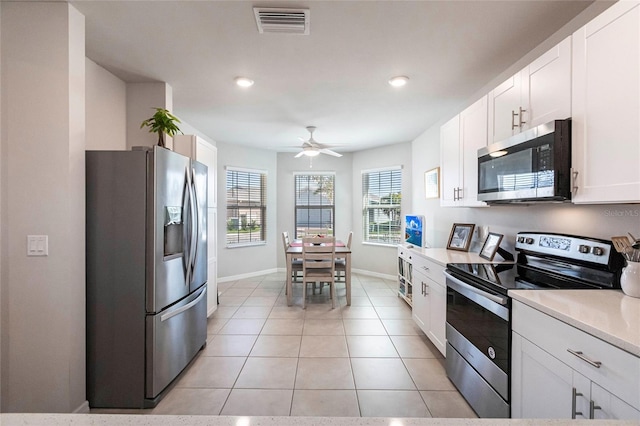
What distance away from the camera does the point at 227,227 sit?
584 cm

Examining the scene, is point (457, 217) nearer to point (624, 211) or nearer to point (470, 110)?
point (470, 110)

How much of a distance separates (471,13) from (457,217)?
2334mm

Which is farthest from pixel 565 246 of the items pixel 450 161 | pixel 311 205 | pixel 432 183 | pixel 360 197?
pixel 311 205

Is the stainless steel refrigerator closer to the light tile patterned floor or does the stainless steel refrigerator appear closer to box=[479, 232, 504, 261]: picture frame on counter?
the light tile patterned floor

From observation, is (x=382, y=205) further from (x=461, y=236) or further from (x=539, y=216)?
(x=539, y=216)

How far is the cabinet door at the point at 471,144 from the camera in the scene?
8.29ft

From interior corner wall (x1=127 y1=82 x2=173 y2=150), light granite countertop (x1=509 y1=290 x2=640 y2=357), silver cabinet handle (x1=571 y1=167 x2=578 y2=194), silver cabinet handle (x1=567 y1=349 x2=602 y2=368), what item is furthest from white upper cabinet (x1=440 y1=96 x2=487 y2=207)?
interior corner wall (x1=127 y1=82 x2=173 y2=150)

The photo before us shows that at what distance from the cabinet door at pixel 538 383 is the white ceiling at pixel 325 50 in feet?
6.57

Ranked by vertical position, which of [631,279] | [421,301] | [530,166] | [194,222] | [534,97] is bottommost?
[421,301]

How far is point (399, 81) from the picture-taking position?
294cm

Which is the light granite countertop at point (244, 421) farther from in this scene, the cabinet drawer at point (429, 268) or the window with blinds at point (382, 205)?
the window with blinds at point (382, 205)

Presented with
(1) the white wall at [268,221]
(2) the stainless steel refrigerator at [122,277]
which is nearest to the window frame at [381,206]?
(1) the white wall at [268,221]

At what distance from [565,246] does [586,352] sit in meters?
0.95

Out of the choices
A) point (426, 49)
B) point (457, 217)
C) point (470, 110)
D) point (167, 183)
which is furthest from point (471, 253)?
point (167, 183)
